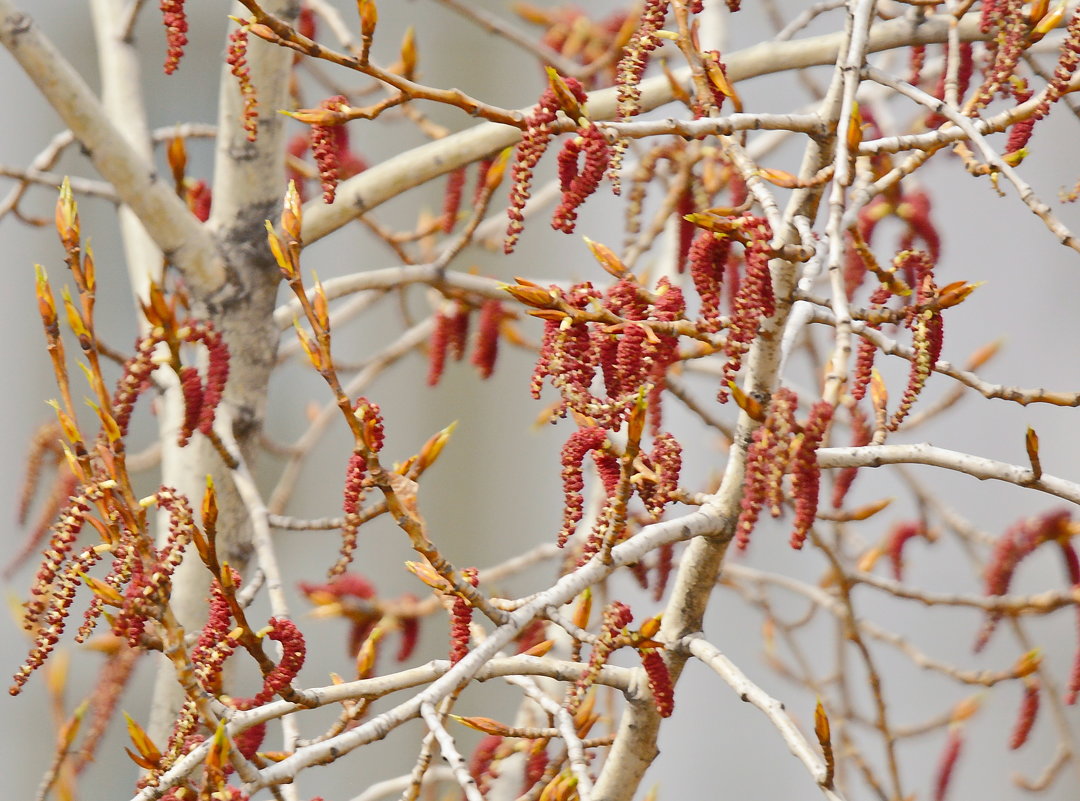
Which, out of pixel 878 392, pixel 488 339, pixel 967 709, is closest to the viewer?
pixel 878 392

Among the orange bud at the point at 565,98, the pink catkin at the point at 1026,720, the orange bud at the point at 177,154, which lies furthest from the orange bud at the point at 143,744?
the pink catkin at the point at 1026,720

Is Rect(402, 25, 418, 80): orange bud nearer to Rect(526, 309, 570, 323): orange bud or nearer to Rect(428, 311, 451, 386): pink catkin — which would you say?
Rect(428, 311, 451, 386): pink catkin

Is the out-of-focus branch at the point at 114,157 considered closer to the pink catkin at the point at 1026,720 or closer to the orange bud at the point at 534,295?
the orange bud at the point at 534,295

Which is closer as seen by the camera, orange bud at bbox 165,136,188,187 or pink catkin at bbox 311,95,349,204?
pink catkin at bbox 311,95,349,204

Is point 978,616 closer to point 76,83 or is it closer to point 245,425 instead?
point 245,425

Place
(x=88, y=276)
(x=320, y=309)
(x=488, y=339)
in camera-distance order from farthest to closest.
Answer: (x=488, y=339) < (x=88, y=276) < (x=320, y=309)

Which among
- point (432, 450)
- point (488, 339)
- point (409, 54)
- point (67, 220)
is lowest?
point (432, 450)

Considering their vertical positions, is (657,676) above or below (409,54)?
below

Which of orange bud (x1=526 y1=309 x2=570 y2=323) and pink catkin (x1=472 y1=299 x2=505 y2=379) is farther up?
pink catkin (x1=472 y1=299 x2=505 y2=379)

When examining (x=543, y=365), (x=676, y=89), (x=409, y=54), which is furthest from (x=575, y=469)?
(x=409, y=54)

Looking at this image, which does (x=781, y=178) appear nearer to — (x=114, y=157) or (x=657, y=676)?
(x=657, y=676)

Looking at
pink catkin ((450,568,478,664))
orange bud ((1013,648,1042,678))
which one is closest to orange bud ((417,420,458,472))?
pink catkin ((450,568,478,664))

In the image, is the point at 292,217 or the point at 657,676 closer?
the point at 292,217

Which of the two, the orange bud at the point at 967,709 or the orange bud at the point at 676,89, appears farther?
the orange bud at the point at 967,709
